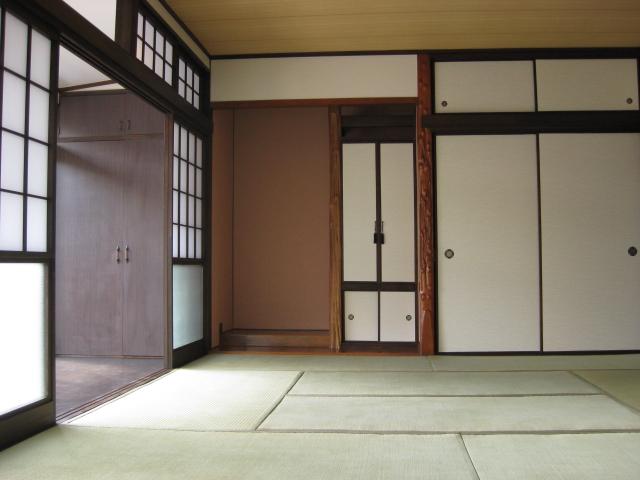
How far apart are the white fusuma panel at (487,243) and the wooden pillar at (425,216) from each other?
0.31ft

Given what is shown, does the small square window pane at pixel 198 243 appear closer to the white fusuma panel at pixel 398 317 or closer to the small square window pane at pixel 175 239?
the small square window pane at pixel 175 239

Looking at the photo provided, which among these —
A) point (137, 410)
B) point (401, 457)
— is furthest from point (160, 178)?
point (401, 457)

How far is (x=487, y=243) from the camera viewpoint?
4996 mm

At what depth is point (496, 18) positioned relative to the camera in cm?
438

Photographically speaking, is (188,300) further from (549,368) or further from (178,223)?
(549,368)

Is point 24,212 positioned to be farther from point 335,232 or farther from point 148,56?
point 335,232

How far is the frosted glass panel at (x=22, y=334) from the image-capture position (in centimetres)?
250

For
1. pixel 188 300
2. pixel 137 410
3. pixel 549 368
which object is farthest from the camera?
pixel 188 300

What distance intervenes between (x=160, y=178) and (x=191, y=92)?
80 centimetres

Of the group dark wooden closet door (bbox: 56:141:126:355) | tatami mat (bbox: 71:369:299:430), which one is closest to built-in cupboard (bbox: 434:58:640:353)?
tatami mat (bbox: 71:369:299:430)

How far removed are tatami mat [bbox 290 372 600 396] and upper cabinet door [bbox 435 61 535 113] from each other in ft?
7.71

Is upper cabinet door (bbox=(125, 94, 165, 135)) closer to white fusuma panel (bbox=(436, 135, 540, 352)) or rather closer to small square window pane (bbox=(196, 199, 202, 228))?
small square window pane (bbox=(196, 199, 202, 228))

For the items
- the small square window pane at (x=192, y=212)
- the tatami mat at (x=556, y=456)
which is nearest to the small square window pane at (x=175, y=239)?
the small square window pane at (x=192, y=212)

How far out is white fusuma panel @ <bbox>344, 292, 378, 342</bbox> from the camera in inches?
209
